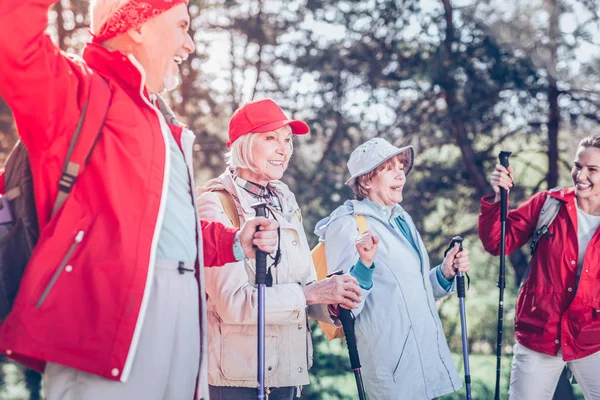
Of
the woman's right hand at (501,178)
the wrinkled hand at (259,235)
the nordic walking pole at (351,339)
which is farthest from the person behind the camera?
the woman's right hand at (501,178)

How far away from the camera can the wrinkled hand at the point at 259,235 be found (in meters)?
2.39

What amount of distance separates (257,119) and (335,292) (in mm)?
828

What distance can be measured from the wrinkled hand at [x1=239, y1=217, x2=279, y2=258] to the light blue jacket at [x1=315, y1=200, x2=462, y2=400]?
1.17 meters

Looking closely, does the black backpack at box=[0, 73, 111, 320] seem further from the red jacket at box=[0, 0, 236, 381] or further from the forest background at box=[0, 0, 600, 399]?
the forest background at box=[0, 0, 600, 399]

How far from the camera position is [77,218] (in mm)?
1874

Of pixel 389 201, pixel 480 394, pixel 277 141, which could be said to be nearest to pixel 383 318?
pixel 389 201

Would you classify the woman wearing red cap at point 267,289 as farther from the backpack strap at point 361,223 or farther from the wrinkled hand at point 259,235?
the backpack strap at point 361,223

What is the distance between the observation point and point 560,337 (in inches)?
155

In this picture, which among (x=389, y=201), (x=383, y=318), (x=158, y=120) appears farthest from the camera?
(x=389, y=201)

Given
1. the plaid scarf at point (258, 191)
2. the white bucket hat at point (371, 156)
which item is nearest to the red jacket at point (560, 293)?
the white bucket hat at point (371, 156)

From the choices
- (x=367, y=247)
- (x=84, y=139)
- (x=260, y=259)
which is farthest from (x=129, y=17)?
(x=367, y=247)

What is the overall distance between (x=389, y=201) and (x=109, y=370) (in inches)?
87.6

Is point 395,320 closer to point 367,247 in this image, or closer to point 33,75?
point 367,247

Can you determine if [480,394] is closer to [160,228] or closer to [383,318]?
[383,318]
